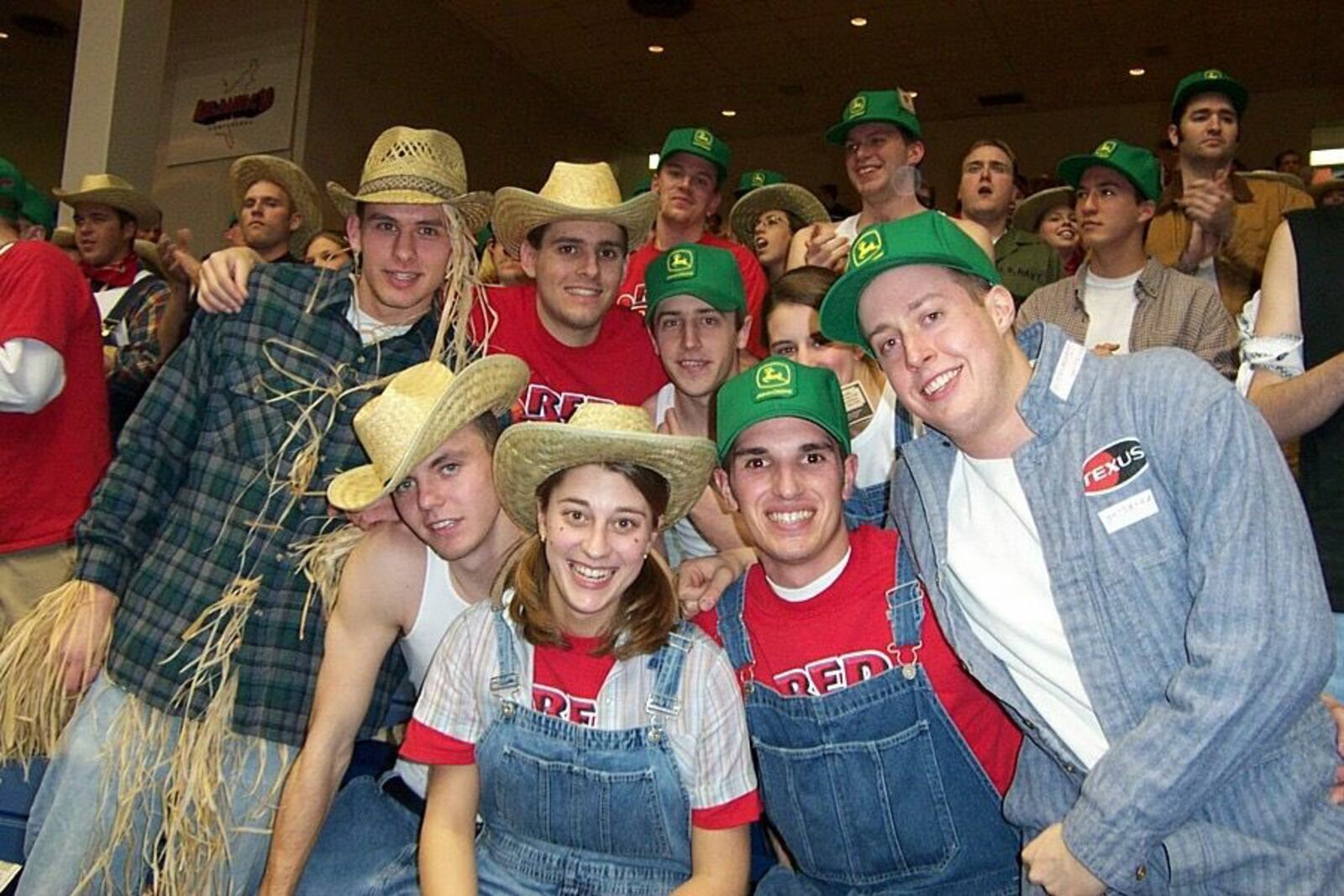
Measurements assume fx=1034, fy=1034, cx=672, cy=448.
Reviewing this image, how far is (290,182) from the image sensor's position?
3160mm

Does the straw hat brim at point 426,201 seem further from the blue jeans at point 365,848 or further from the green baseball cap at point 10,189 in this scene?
the green baseball cap at point 10,189

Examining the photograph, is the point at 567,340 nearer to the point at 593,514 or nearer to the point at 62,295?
the point at 593,514

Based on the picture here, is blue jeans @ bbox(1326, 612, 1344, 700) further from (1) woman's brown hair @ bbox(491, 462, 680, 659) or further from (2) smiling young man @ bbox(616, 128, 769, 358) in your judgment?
(2) smiling young man @ bbox(616, 128, 769, 358)

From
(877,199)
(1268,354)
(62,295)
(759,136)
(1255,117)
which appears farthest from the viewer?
(759,136)

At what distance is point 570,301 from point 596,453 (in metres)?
0.89

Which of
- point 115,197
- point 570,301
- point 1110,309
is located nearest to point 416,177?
point 570,301

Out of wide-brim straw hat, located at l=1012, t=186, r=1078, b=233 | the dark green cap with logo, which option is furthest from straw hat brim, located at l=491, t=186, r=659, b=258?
the dark green cap with logo

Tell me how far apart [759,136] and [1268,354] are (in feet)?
34.1

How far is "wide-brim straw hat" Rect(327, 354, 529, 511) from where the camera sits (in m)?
2.10

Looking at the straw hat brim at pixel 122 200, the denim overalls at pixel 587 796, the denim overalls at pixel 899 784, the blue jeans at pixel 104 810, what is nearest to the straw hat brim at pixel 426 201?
the denim overalls at pixel 587 796

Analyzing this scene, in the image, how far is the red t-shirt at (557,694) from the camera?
1.98 m

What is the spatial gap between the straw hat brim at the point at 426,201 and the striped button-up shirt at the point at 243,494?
25cm

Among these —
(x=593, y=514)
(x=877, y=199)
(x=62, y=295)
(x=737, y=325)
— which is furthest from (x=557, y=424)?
(x=877, y=199)

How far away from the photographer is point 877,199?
3.59 m
